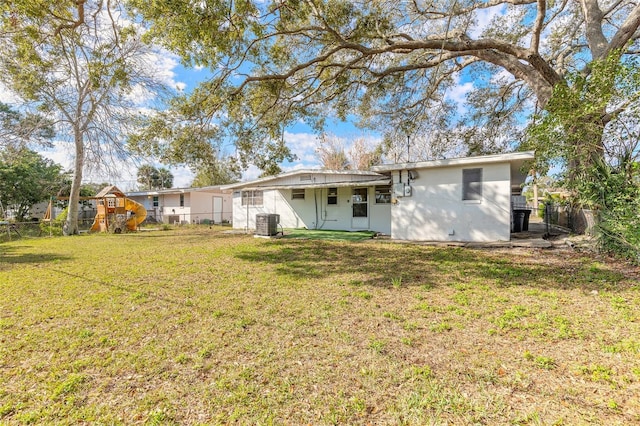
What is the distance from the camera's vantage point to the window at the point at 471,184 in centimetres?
954

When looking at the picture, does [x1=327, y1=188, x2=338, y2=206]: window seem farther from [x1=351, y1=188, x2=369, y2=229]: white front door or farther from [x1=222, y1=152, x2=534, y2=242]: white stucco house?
[x1=351, y1=188, x2=369, y2=229]: white front door

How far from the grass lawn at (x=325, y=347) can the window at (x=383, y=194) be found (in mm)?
7495

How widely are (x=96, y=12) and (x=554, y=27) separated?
53.3ft

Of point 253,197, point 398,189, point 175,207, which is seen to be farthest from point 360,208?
point 175,207

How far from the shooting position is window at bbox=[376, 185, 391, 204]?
44.0 ft

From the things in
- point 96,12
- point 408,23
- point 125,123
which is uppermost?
point 408,23

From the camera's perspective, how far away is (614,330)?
333cm

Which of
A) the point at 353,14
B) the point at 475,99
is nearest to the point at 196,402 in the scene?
the point at 353,14

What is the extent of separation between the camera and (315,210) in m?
15.8

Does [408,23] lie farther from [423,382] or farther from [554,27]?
[423,382]

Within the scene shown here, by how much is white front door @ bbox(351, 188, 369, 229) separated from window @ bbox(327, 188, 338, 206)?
A: 0.99m

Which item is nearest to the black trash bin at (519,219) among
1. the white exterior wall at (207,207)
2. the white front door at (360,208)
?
the white front door at (360,208)

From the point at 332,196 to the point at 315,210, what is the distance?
4.29 ft

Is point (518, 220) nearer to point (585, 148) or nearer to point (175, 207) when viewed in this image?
point (585, 148)
